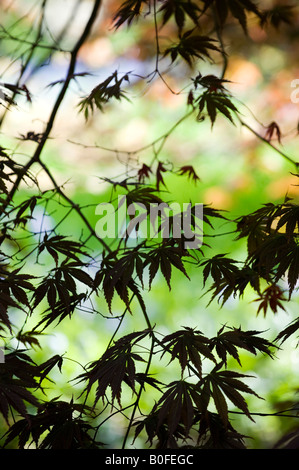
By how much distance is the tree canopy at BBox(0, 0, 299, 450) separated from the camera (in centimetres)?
92

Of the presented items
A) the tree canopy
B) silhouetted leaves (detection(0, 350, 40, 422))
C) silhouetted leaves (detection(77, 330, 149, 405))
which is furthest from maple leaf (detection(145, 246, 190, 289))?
silhouetted leaves (detection(0, 350, 40, 422))

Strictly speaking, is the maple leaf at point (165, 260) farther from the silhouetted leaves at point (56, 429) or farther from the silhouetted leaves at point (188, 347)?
the silhouetted leaves at point (56, 429)

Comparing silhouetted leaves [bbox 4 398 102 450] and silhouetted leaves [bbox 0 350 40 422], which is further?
silhouetted leaves [bbox 4 398 102 450]

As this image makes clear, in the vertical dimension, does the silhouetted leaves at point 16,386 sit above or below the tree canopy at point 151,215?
below

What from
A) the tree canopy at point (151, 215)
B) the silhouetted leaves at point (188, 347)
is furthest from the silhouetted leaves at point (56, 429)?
the silhouetted leaves at point (188, 347)

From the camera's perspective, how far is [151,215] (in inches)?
40.9

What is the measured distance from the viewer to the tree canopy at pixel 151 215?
92 cm

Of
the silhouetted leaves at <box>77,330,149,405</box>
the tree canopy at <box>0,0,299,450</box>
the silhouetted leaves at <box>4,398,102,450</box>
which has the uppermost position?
the tree canopy at <box>0,0,299,450</box>

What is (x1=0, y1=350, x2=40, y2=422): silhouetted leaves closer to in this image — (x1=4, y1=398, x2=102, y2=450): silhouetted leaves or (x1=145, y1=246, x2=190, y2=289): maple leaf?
(x1=4, y1=398, x2=102, y2=450): silhouetted leaves

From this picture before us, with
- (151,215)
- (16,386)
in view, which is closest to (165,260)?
(151,215)

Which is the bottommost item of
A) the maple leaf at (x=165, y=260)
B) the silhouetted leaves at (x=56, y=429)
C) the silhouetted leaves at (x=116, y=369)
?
the silhouetted leaves at (x=56, y=429)

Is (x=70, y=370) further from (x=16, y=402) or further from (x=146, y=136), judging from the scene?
(x=16, y=402)
